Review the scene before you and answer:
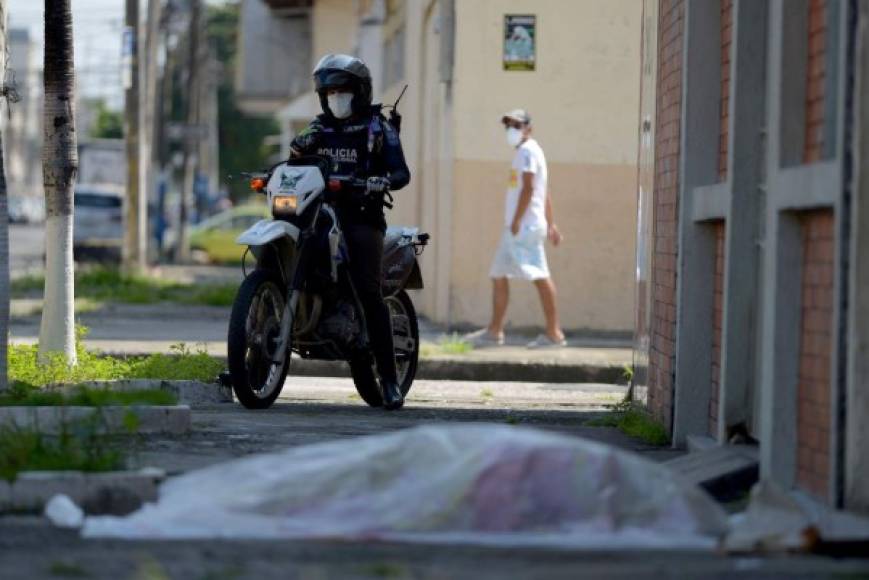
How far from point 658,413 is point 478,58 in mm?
8666

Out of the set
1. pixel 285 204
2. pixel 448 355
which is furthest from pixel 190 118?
pixel 285 204

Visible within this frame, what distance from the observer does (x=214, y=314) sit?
71.4ft

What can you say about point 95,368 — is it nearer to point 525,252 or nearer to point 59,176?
point 59,176

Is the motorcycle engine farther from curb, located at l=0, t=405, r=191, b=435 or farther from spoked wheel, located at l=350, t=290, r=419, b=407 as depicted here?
curb, located at l=0, t=405, r=191, b=435

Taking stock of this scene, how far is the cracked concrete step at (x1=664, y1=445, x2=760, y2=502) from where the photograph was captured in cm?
740

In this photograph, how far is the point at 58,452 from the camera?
701 cm

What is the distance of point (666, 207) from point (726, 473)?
272 cm

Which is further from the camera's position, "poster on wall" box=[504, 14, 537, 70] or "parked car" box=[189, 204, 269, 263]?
"parked car" box=[189, 204, 269, 263]

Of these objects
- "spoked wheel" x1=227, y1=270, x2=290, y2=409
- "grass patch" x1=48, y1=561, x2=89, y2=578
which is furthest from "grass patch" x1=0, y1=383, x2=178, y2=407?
"grass patch" x1=48, y1=561, x2=89, y2=578

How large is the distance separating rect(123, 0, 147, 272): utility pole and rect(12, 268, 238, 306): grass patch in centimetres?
59

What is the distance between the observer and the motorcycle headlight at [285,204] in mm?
10297

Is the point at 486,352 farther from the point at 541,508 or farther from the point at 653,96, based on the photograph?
the point at 541,508

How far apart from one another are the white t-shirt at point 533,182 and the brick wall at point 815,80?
30.9ft

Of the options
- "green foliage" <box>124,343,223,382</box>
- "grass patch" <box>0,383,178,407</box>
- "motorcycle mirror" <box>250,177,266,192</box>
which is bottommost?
"green foliage" <box>124,343,223,382</box>
